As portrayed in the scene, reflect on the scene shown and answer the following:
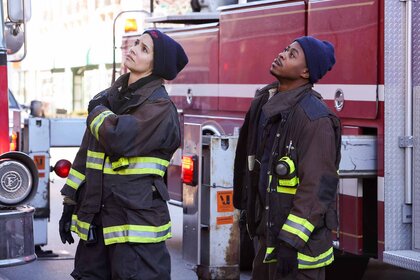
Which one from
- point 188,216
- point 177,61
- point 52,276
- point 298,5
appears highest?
point 298,5

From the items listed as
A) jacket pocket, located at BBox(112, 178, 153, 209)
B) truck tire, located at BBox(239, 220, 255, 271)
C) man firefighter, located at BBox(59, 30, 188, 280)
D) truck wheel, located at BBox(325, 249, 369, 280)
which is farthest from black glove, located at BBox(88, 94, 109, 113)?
truck wheel, located at BBox(325, 249, 369, 280)

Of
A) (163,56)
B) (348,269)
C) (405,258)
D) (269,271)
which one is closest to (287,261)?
(269,271)

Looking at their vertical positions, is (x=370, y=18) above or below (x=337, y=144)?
above

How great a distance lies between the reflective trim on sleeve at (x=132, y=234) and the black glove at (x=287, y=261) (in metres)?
0.68

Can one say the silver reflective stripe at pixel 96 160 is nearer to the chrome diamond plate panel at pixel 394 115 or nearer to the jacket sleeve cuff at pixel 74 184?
the jacket sleeve cuff at pixel 74 184

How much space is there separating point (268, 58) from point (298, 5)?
2.13ft

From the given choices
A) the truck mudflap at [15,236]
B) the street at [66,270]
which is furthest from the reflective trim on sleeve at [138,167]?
the street at [66,270]

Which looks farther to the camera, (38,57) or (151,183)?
(38,57)

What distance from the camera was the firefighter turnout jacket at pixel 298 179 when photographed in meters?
4.50

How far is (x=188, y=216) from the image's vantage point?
7.40 m

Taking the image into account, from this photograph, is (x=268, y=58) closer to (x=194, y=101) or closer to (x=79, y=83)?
(x=194, y=101)

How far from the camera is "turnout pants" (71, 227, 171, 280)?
4.82m

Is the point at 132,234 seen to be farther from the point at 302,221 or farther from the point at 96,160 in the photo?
the point at 302,221

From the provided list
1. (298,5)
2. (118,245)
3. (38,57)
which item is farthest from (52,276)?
(38,57)
